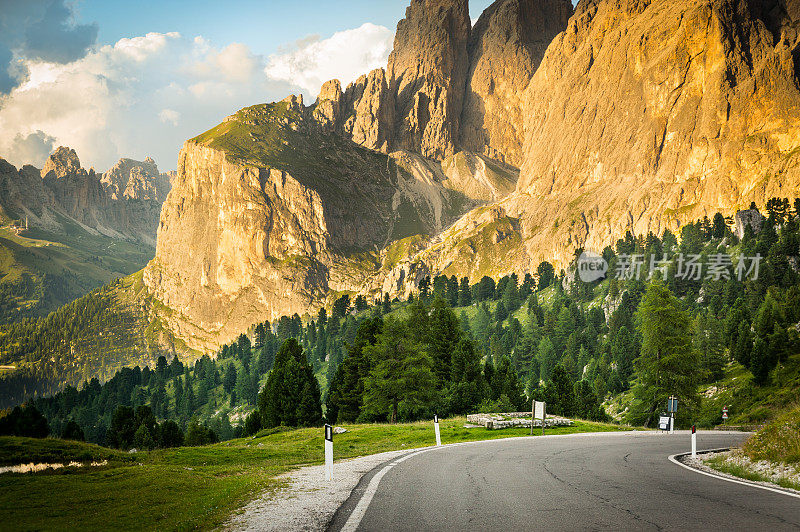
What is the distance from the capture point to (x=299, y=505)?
1112cm

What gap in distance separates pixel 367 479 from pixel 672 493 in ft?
25.1

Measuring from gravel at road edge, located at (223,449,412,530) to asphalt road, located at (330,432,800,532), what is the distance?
0.36 meters

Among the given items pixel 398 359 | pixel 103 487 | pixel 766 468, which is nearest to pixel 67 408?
pixel 398 359

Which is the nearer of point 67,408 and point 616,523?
point 616,523

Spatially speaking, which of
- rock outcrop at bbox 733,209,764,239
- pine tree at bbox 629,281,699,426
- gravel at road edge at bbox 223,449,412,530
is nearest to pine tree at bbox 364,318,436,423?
pine tree at bbox 629,281,699,426

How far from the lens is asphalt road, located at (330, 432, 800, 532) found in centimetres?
966

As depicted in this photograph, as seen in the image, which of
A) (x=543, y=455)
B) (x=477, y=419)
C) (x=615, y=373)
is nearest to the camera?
(x=543, y=455)

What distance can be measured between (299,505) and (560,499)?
5688 mm

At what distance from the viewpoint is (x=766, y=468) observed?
16188 mm

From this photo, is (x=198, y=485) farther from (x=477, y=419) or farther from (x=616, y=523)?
(x=477, y=419)

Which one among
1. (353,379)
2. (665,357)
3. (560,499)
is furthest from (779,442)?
(353,379)

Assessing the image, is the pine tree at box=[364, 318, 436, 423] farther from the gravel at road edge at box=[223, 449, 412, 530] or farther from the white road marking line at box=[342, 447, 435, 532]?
the gravel at road edge at box=[223, 449, 412, 530]

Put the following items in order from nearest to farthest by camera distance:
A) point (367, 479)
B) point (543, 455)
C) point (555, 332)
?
point (367, 479)
point (543, 455)
point (555, 332)

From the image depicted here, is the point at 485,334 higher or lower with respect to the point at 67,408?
higher
